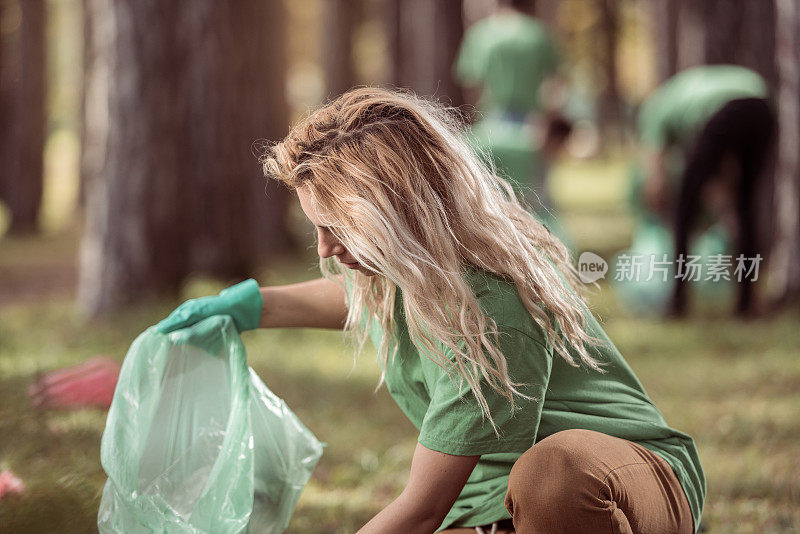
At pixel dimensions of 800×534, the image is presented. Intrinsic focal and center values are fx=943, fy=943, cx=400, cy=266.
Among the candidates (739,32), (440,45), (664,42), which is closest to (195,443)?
(739,32)

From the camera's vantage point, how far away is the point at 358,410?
4.11 m

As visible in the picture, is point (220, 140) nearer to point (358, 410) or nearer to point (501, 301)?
point (358, 410)

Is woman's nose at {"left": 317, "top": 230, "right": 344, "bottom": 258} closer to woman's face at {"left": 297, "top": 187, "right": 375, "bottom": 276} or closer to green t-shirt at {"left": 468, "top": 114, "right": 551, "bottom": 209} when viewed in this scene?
woman's face at {"left": 297, "top": 187, "right": 375, "bottom": 276}

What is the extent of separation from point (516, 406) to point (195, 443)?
93 centimetres

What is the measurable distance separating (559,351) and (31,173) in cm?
998

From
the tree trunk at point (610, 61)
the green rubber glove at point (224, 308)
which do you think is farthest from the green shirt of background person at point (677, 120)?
the tree trunk at point (610, 61)

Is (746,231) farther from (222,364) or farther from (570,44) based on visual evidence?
(570,44)

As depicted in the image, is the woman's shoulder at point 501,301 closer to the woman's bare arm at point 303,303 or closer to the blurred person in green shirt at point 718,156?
the woman's bare arm at point 303,303

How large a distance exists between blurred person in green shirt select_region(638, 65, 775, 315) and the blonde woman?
11.9 feet

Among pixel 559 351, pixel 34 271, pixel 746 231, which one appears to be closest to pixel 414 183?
pixel 559 351

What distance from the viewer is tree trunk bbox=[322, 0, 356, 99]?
1277 centimetres

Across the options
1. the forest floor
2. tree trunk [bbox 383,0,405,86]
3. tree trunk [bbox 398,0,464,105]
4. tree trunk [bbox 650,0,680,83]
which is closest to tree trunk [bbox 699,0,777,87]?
the forest floor

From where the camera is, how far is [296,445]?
2541 millimetres

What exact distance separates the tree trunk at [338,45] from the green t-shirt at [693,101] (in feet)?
24.1
